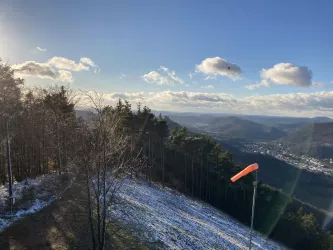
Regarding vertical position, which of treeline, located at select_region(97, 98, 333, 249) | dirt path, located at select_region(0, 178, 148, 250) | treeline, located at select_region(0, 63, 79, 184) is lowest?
treeline, located at select_region(97, 98, 333, 249)

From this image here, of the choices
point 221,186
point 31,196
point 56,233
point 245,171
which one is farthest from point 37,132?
point 221,186

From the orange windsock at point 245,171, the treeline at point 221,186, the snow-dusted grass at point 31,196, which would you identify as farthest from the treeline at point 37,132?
the orange windsock at point 245,171

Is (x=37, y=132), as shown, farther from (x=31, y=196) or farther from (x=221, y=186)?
(x=221, y=186)

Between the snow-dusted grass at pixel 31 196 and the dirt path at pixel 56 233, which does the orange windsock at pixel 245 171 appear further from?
the snow-dusted grass at pixel 31 196

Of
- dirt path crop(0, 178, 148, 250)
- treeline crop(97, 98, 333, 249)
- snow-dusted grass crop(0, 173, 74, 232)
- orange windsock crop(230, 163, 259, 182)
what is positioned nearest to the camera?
orange windsock crop(230, 163, 259, 182)

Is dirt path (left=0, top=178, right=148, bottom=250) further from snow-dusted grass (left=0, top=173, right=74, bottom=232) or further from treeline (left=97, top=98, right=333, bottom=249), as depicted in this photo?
treeline (left=97, top=98, right=333, bottom=249)

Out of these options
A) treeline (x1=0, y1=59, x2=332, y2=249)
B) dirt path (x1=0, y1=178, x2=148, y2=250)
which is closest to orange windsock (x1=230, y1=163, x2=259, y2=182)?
dirt path (x1=0, y1=178, x2=148, y2=250)
